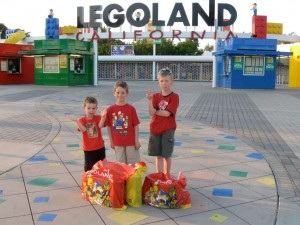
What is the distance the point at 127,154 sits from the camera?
4234mm

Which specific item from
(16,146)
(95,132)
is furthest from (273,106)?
(95,132)

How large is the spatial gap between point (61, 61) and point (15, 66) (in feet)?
15.2

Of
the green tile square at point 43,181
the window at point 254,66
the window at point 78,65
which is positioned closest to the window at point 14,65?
the window at point 78,65

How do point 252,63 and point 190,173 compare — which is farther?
point 252,63

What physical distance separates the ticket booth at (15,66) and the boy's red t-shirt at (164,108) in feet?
75.8

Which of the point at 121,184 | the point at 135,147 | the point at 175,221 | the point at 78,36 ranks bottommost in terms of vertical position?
the point at 175,221

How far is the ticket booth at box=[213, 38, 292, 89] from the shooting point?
2264 centimetres

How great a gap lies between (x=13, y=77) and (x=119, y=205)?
24.5 meters

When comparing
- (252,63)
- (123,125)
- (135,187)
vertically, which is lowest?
(135,187)

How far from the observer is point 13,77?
86.1ft

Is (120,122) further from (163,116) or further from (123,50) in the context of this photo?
(123,50)

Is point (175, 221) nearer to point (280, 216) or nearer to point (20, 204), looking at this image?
point (280, 216)

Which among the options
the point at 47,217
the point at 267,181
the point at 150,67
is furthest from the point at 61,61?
the point at 47,217

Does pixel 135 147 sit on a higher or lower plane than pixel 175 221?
higher
